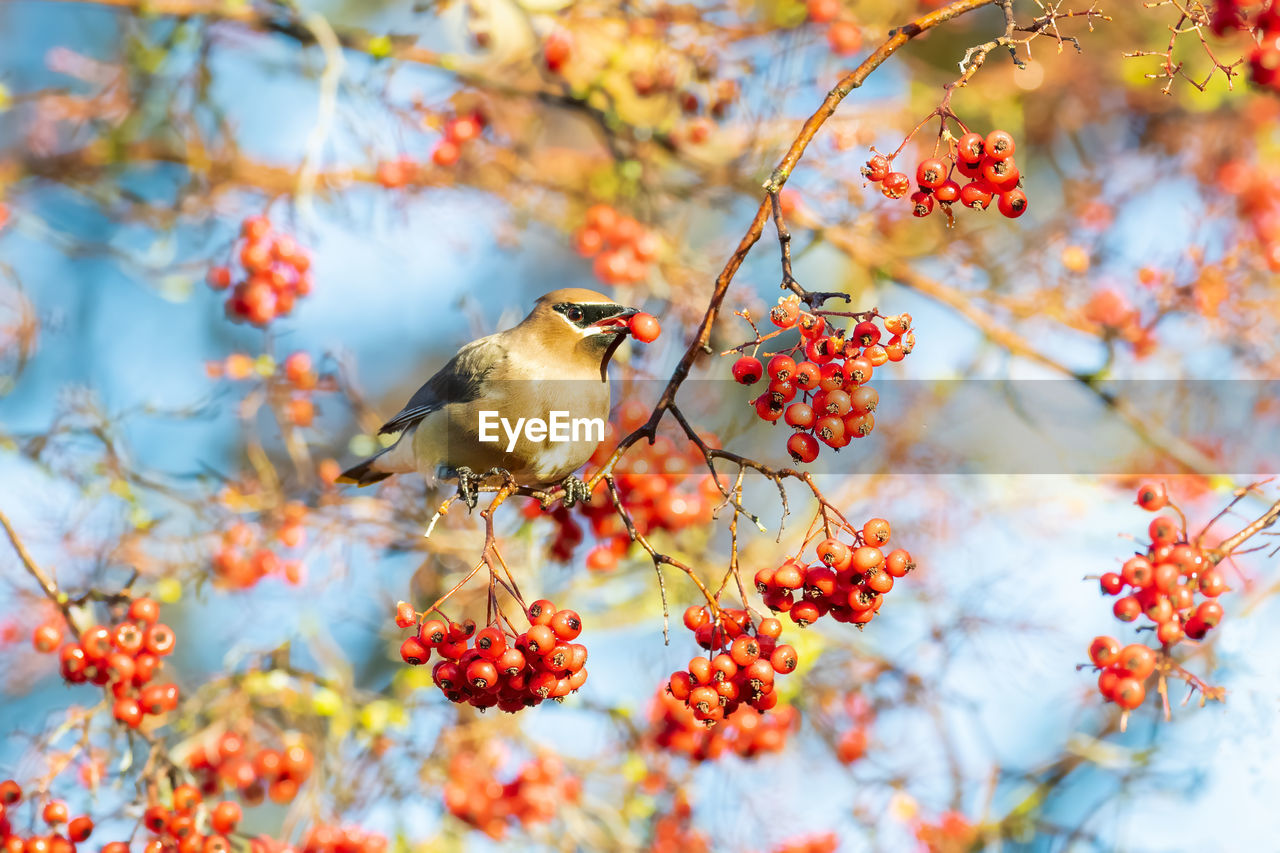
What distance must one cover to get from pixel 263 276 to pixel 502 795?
2116 mm

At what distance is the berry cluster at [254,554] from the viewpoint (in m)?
3.89

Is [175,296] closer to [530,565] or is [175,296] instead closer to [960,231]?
[530,565]

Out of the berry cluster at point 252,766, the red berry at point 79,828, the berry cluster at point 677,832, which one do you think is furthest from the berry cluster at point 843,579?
the berry cluster at point 677,832

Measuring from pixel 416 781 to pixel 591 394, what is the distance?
1903mm

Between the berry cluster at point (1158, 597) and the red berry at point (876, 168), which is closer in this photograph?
the red berry at point (876, 168)

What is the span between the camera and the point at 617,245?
4.08 metres

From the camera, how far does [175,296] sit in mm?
4160

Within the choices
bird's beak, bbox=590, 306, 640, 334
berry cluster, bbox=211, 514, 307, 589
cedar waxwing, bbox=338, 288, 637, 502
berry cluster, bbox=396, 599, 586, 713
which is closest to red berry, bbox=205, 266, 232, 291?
berry cluster, bbox=211, 514, 307, 589

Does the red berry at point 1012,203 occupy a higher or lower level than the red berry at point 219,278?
higher

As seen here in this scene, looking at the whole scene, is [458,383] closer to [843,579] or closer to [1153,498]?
[843,579]

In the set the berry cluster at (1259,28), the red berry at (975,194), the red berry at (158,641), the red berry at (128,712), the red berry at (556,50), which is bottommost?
the red berry at (128,712)

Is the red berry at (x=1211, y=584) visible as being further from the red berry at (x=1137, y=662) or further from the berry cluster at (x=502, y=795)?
the berry cluster at (x=502, y=795)

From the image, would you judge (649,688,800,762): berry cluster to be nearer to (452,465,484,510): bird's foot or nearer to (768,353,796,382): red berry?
(452,465,484,510): bird's foot

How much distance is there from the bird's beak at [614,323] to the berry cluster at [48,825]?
1.78 meters
